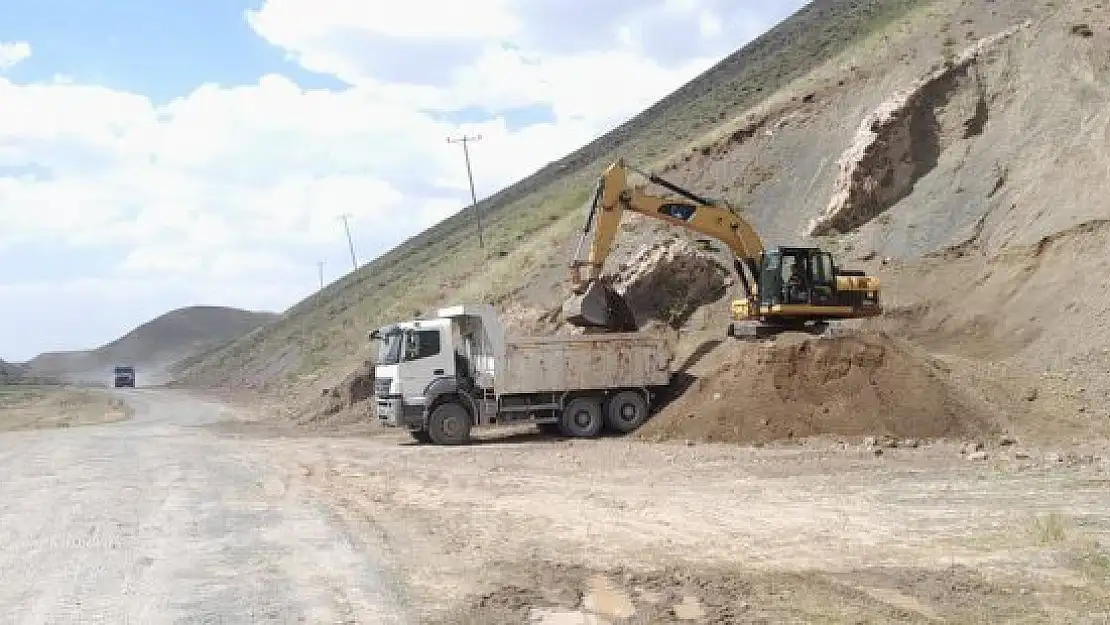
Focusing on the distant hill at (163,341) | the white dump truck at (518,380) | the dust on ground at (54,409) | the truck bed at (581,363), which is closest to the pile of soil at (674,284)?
the truck bed at (581,363)

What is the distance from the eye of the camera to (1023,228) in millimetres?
28328

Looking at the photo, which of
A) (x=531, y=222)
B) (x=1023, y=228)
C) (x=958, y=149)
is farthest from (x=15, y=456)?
(x=531, y=222)

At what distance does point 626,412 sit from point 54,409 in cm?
4439

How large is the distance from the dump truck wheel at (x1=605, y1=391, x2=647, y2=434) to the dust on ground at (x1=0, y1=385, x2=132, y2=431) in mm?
27904

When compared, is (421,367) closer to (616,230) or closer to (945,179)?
(616,230)

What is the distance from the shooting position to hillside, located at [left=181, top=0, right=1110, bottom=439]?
25.5 m

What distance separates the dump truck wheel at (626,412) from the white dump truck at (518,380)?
23 mm

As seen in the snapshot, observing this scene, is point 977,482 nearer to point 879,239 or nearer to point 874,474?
point 874,474

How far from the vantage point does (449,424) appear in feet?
79.9

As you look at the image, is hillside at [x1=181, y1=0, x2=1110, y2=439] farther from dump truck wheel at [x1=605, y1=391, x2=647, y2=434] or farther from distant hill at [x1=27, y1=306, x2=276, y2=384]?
distant hill at [x1=27, y1=306, x2=276, y2=384]

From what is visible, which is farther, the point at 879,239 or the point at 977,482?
the point at 879,239

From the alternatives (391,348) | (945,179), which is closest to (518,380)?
(391,348)

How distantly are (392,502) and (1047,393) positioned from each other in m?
13.0

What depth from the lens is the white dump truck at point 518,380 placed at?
2416 centimetres
